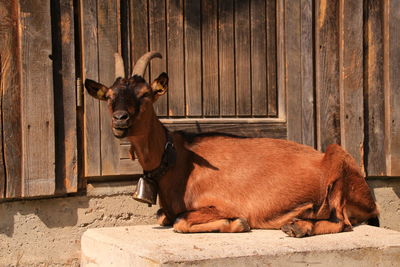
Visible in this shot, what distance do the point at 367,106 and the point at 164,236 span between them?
9.51 feet

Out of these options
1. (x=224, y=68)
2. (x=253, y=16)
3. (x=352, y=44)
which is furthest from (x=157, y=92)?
(x=352, y=44)

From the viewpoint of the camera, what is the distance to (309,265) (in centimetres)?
422

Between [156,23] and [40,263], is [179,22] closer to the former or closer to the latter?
[156,23]

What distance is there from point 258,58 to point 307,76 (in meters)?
0.54

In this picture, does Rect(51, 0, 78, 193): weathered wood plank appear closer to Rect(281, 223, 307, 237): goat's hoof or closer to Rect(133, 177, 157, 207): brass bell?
Rect(133, 177, 157, 207): brass bell

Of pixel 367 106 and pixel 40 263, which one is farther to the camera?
pixel 367 106

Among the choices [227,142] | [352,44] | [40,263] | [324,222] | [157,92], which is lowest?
[40,263]

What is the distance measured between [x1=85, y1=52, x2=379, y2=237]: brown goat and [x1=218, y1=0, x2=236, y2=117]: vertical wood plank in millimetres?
679

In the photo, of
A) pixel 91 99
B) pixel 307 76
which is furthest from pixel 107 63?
pixel 307 76

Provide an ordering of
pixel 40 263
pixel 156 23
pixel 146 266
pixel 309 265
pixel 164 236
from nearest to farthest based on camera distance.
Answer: pixel 146 266 < pixel 309 265 < pixel 164 236 < pixel 40 263 < pixel 156 23

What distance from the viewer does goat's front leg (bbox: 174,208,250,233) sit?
183 inches

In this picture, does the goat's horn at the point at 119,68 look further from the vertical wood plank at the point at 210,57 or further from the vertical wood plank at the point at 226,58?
the vertical wood plank at the point at 226,58

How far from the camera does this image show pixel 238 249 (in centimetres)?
409

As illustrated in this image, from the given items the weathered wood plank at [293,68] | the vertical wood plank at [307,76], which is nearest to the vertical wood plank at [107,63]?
the weathered wood plank at [293,68]
